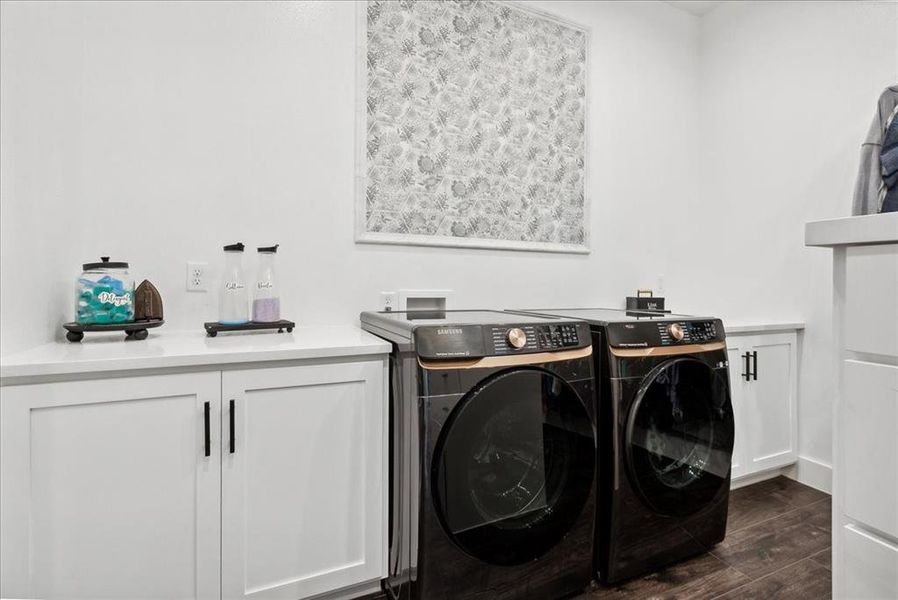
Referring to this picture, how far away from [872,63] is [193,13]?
10.2ft

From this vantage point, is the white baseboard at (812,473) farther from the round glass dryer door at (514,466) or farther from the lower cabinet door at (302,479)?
the lower cabinet door at (302,479)

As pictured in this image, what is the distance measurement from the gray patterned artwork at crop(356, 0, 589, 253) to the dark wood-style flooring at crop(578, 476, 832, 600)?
5.09 feet

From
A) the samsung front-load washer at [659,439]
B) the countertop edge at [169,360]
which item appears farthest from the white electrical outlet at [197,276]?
the samsung front-load washer at [659,439]

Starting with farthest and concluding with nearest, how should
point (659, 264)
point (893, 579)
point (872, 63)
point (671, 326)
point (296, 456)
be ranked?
point (659, 264) < point (872, 63) < point (671, 326) < point (296, 456) < point (893, 579)

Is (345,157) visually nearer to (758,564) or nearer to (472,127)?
(472,127)

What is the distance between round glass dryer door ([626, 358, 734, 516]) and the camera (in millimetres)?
1632

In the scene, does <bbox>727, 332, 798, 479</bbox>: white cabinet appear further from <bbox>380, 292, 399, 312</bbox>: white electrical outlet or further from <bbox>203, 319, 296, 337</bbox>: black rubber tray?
<bbox>203, 319, 296, 337</bbox>: black rubber tray

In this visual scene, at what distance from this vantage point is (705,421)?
1.77 m

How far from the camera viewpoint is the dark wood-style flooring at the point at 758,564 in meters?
1.60

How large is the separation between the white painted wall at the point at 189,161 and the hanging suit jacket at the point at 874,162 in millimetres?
1428

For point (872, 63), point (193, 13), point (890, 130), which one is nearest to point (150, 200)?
point (193, 13)

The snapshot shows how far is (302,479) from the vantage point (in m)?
1.45

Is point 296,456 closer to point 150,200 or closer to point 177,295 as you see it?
point 177,295

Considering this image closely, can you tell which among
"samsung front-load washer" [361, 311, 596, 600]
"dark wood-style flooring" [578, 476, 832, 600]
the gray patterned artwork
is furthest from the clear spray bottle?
"dark wood-style flooring" [578, 476, 832, 600]
